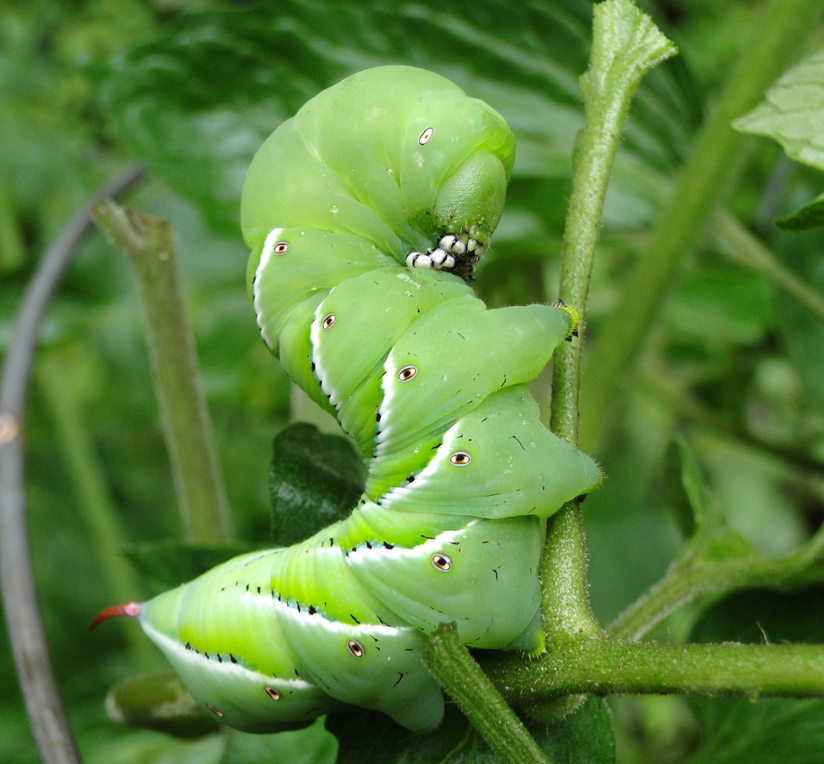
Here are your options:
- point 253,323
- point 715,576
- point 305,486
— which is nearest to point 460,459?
point 305,486

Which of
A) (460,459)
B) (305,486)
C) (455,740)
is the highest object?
(460,459)

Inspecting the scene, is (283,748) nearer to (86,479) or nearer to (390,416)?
(390,416)

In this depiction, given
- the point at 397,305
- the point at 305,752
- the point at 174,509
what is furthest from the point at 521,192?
the point at 174,509

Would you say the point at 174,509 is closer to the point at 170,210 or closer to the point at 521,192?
the point at 170,210

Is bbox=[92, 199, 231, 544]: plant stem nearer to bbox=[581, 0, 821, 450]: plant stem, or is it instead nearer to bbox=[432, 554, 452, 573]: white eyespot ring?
bbox=[432, 554, 452, 573]: white eyespot ring

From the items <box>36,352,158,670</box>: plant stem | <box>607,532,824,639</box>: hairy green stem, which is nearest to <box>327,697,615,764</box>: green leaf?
<box>607,532,824,639</box>: hairy green stem

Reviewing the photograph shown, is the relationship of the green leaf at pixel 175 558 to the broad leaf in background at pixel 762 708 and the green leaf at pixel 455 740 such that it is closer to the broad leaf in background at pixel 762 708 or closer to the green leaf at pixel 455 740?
the green leaf at pixel 455 740
